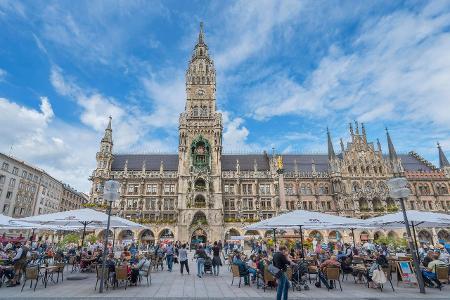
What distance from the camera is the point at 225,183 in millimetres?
57750

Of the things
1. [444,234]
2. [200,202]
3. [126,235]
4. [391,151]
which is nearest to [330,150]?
[391,151]

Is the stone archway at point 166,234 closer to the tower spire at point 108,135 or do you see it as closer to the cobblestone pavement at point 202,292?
the tower spire at point 108,135

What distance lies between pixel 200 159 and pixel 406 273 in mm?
46110

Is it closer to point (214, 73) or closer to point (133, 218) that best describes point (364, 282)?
point (133, 218)

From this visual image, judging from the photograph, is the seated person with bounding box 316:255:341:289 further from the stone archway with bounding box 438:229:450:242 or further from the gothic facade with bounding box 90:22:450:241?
the stone archway with bounding box 438:229:450:242

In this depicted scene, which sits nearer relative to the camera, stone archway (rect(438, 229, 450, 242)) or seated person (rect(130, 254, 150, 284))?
seated person (rect(130, 254, 150, 284))

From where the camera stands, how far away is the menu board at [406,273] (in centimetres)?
1198

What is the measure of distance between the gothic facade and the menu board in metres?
39.2

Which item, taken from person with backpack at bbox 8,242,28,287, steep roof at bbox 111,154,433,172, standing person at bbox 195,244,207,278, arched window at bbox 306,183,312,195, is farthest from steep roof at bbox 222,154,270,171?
person with backpack at bbox 8,242,28,287

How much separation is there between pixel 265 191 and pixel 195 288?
46.8 meters

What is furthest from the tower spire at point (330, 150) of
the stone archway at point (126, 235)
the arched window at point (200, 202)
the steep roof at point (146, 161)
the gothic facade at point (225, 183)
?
the stone archway at point (126, 235)

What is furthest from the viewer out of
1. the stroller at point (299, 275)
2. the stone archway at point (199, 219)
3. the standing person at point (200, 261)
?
the stone archway at point (199, 219)

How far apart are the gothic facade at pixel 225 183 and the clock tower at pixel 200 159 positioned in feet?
0.63

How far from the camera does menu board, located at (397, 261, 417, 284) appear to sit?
11979 millimetres
